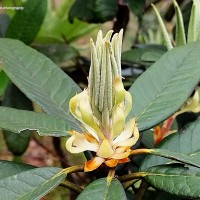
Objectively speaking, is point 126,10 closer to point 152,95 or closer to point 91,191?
point 152,95

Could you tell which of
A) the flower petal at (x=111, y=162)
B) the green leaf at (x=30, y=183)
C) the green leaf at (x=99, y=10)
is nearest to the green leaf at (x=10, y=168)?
the green leaf at (x=30, y=183)

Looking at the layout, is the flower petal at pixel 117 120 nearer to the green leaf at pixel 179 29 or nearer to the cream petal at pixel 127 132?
the cream petal at pixel 127 132

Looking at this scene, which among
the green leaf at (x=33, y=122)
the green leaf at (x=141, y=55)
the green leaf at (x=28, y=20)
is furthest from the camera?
the green leaf at (x=28, y=20)

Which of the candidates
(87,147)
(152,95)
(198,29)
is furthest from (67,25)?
(87,147)

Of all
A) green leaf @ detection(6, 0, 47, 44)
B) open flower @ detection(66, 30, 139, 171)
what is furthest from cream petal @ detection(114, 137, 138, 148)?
green leaf @ detection(6, 0, 47, 44)

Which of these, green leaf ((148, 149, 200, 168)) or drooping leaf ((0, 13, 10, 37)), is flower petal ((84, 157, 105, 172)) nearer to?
green leaf ((148, 149, 200, 168))
